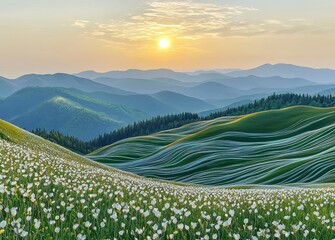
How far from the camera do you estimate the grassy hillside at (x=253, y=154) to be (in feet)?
229

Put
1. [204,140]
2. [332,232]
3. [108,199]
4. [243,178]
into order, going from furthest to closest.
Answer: [204,140] < [243,178] < [108,199] < [332,232]

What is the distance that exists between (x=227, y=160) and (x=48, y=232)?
91.4 metres

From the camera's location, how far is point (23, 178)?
1123cm

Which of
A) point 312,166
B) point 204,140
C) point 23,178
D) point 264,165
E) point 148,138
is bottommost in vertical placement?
point 148,138

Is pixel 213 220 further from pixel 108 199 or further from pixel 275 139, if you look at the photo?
pixel 275 139

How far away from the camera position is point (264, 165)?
264 feet

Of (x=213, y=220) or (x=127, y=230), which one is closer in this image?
(x=127, y=230)

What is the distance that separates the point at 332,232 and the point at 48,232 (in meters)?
5.68

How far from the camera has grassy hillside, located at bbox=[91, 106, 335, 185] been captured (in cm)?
6975

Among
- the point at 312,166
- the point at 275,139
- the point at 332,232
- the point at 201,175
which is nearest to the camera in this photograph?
the point at 332,232

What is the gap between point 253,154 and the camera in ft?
317

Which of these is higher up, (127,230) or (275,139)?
(127,230)

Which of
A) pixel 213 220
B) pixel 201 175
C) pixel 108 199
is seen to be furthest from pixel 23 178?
pixel 201 175

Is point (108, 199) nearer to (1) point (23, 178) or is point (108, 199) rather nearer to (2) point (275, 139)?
(1) point (23, 178)
